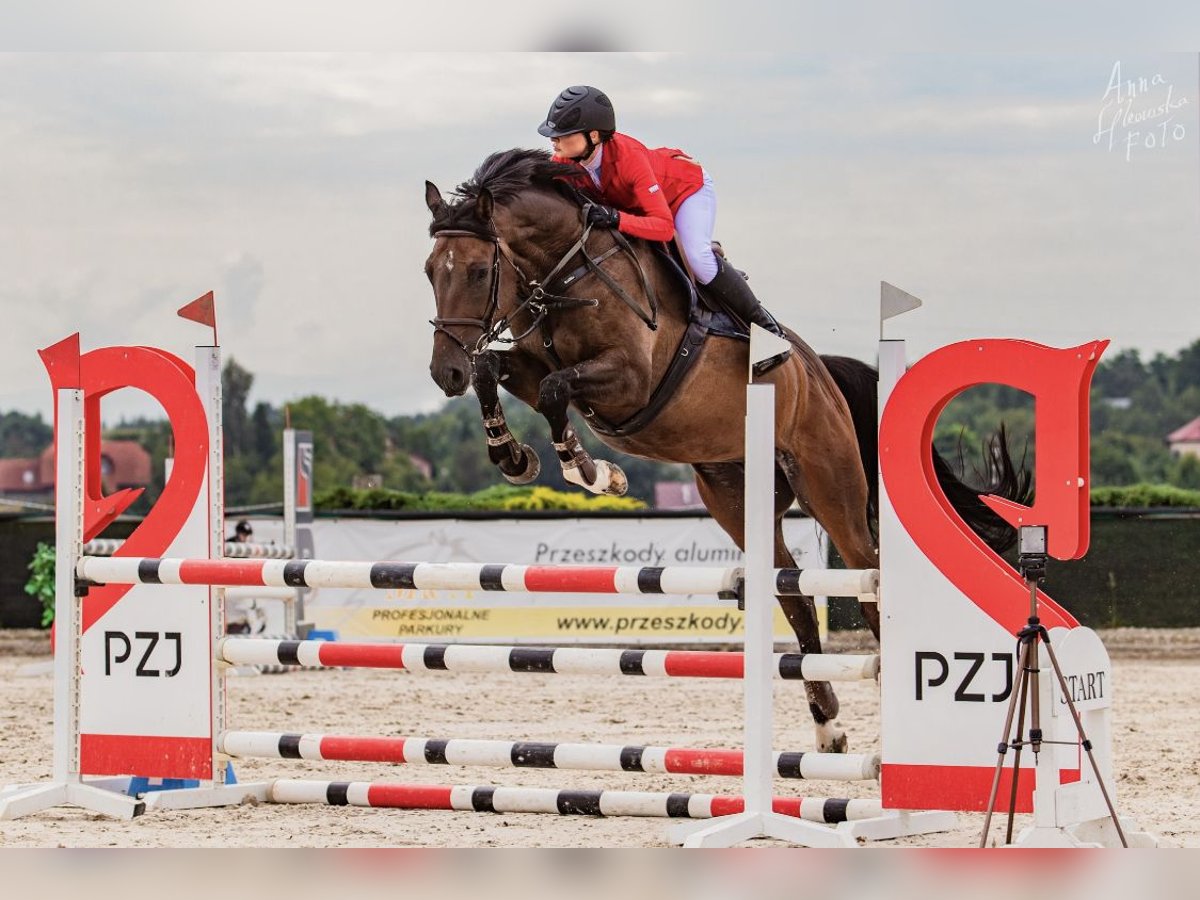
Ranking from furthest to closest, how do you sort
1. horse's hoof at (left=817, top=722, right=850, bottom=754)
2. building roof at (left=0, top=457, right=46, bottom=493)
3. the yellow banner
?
1. building roof at (left=0, top=457, right=46, bottom=493)
2. the yellow banner
3. horse's hoof at (left=817, top=722, right=850, bottom=754)

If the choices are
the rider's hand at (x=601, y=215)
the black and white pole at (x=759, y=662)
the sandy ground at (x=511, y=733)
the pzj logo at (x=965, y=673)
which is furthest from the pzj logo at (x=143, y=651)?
the pzj logo at (x=965, y=673)

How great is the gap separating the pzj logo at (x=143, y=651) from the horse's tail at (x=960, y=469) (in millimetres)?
2500

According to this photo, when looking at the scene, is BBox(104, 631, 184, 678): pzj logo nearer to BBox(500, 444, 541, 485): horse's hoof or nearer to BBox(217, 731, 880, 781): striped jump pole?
BBox(217, 731, 880, 781): striped jump pole

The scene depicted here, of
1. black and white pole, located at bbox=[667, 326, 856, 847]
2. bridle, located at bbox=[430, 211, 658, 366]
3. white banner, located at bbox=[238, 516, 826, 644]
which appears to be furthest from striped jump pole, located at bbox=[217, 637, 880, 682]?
white banner, located at bbox=[238, 516, 826, 644]

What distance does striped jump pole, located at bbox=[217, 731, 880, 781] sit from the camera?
4.17m

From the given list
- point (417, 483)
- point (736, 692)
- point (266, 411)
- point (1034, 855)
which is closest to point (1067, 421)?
point (1034, 855)

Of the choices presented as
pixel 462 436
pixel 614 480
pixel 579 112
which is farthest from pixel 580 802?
pixel 462 436

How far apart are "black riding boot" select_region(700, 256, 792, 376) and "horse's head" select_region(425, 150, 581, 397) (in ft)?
1.82

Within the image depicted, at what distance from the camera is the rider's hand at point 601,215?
4707 mm

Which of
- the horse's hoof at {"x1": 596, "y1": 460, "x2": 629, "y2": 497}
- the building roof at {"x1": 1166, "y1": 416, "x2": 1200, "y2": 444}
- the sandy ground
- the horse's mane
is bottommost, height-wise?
the sandy ground

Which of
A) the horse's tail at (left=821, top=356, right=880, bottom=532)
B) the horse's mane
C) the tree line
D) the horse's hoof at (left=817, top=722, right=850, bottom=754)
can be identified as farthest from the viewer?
the tree line

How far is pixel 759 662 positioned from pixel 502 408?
1.11 metres

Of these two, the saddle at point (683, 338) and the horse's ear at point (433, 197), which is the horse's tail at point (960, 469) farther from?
the horse's ear at point (433, 197)

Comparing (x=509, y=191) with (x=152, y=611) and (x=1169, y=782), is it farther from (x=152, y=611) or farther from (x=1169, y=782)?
(x=1169, y=782)
